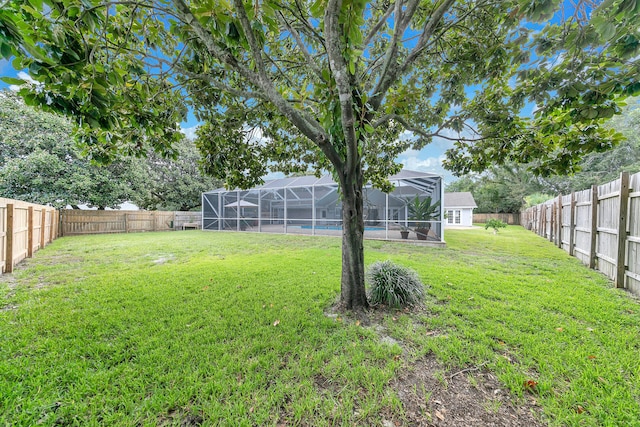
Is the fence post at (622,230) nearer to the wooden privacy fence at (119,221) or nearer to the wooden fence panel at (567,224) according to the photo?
the wooden fence panel at (567,224)

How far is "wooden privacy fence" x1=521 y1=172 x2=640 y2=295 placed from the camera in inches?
145

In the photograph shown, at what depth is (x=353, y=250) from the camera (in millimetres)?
3014

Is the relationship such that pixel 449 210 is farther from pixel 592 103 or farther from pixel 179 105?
pixel 179 105

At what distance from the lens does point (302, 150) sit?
214 inches

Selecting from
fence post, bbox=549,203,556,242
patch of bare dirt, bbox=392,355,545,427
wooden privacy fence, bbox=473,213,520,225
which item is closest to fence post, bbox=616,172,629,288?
patch of bare dirt, bbox=392,355,545,427

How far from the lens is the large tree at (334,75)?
1.88 meters

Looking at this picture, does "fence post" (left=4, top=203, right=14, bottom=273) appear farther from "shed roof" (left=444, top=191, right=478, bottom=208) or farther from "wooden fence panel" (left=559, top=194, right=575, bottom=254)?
"shed roof" (left=444, top=191, right=478, bottom=208)

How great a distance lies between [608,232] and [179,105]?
799cm

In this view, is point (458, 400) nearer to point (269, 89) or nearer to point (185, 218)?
point (269, 89)

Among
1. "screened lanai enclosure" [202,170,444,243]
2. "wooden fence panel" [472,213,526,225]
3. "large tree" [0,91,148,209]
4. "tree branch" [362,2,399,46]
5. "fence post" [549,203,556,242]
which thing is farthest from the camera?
"wooden fence panel" [472,213,526,225]

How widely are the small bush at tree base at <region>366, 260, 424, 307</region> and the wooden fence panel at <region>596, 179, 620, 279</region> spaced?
151 inches

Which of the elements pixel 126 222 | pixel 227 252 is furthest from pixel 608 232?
pixel 126 222

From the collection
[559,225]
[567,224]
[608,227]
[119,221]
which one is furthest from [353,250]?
[119,221]

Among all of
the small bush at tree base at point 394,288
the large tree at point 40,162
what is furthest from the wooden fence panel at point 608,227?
the large tree at point 40,162
